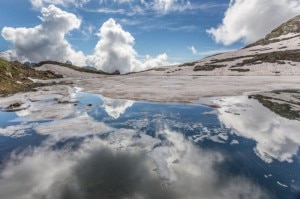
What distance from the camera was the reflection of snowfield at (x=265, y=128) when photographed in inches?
675

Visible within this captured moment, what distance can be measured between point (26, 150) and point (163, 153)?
8671 millimetres

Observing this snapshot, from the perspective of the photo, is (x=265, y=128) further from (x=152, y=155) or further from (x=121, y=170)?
(x=121, y=170)

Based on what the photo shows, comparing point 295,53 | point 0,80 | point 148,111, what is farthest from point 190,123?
point 295,53

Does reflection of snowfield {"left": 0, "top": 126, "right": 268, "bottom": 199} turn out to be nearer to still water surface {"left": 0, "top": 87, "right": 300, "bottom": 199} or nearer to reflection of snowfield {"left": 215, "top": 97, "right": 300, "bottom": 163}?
still water surface {"left": 0, "top": 87, "right": 300, "bottom": 199}

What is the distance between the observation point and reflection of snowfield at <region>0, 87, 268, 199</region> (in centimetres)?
1260

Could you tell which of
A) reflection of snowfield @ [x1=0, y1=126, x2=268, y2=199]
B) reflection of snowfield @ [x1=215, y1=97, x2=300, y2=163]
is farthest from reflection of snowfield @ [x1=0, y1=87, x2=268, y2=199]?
reflection of snowfield @ [x1=215, y1=97, x2=300, y2=163]

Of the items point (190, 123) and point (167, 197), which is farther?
point (190, 123)

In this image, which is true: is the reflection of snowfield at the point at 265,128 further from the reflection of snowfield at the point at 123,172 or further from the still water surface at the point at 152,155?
the reflection of snowfield at the point at 123,172

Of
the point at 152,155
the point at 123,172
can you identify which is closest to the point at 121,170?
the point at 123,172

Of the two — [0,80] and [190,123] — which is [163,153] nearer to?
[190,123]

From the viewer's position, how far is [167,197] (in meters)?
12.0

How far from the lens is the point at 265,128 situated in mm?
22453

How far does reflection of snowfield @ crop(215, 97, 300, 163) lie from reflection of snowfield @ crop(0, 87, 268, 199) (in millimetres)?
3375

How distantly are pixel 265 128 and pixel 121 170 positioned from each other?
41.1 ft
